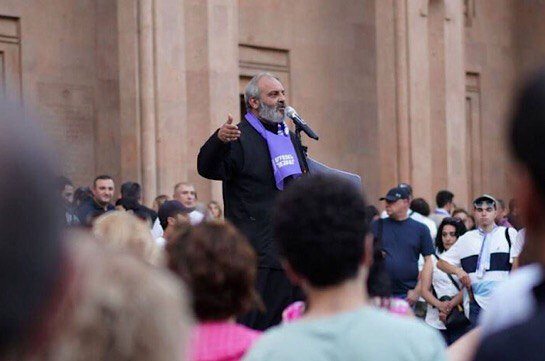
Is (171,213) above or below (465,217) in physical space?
Answer: above

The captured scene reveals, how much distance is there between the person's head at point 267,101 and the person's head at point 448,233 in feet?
14.3

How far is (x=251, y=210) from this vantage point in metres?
8.04

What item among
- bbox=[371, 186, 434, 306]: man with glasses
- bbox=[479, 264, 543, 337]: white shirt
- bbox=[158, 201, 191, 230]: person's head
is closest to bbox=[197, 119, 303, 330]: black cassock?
bbox=[158, 201, 191, 230]: person's head

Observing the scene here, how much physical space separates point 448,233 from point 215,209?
12.8 feet

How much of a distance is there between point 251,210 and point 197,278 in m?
4.27

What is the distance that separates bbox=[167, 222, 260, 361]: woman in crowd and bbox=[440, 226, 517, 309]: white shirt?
662cm

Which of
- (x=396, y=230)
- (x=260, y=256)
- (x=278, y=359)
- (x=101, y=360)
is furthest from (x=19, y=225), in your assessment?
(x=396, y=230)

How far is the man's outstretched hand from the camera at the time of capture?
7.61 metres

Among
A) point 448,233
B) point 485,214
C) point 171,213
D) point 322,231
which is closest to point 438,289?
point 448,233

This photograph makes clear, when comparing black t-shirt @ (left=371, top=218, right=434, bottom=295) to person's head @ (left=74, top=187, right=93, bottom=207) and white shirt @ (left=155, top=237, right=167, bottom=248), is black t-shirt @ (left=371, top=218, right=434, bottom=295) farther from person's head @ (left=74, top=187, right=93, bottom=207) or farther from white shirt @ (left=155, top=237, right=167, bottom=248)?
white shirt @ (left=155, top=237, right=167, bottom=248)

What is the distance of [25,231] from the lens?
159 centimetres

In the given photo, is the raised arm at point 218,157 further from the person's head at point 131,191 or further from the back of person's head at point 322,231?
the person's head at point 131,191

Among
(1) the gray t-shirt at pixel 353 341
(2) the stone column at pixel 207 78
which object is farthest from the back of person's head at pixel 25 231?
(2) the stone column at pixel 207 78

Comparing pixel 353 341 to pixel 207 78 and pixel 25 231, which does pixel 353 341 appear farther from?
pixel 207 78
